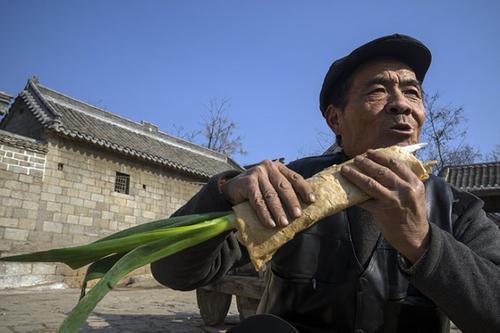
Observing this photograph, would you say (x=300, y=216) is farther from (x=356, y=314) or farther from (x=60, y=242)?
(x=60, y=242)

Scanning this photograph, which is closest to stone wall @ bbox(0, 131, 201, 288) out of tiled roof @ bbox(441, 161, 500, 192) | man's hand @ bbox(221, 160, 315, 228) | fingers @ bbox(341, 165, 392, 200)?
man's hand @ bbox(221, 160, 315, 228)

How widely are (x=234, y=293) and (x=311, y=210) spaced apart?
3517 millimetres

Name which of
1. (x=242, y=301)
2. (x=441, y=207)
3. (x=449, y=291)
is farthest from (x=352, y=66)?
(x=242, y=301)

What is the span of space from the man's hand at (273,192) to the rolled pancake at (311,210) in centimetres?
3

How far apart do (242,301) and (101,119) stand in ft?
47.9

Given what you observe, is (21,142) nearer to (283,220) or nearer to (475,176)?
(283,220)

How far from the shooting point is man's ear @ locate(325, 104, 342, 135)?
2.07 meters

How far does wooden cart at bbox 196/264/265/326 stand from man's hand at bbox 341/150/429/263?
3.01 metres

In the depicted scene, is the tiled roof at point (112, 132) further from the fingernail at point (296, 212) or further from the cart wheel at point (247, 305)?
the fingernail at point (296, 212)

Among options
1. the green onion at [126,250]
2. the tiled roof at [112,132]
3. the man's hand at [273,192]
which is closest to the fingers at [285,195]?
the man's hand at [273,192]

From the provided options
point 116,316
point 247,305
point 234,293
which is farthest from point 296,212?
point 116,316

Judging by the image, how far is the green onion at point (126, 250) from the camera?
944mm

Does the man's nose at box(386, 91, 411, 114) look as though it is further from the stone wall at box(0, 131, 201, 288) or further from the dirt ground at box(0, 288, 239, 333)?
the stone wall at box(0, 131, 201, 288)

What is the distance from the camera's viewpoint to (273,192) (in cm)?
118
